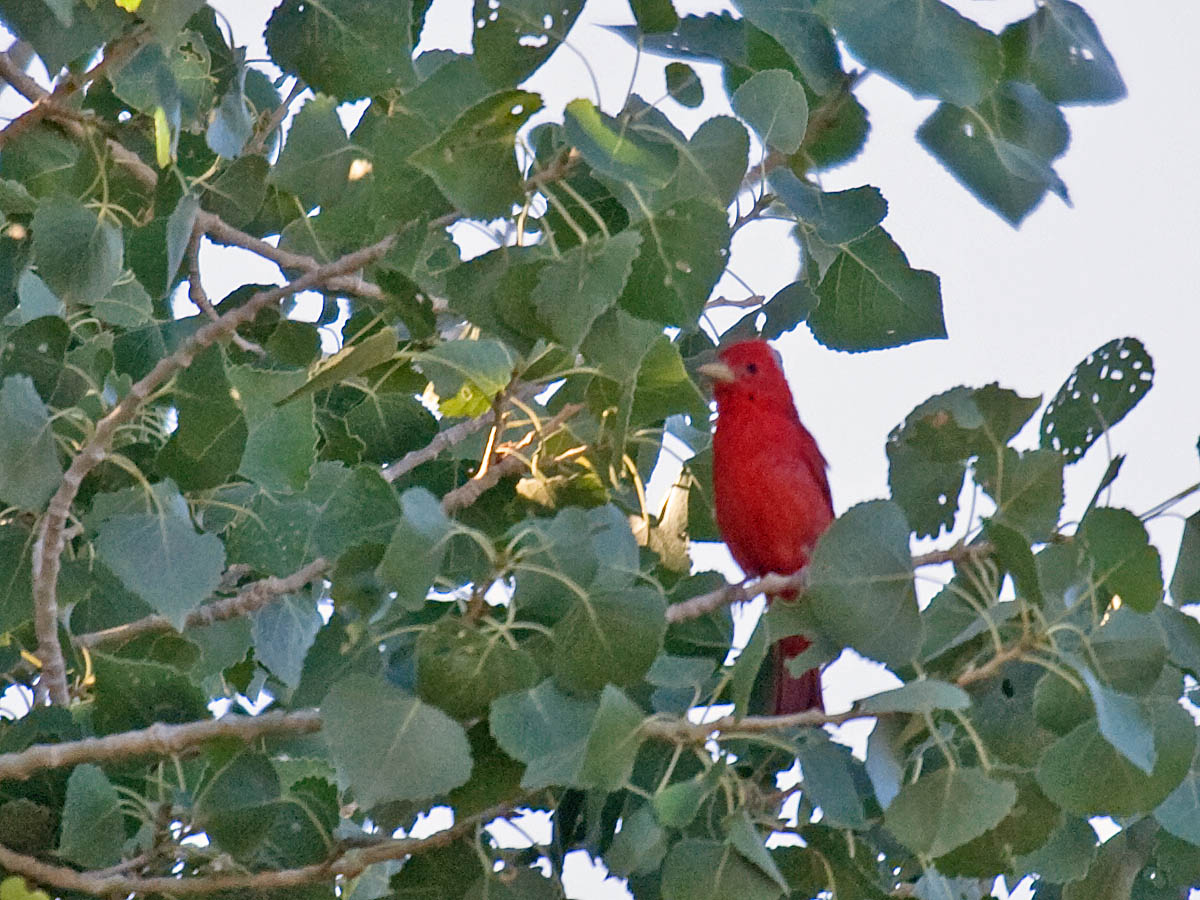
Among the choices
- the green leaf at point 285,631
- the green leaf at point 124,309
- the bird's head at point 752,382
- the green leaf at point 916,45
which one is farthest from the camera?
the bird's head at point 752,382

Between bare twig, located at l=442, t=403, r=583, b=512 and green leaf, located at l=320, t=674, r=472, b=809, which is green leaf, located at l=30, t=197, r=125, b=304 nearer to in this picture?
bare twig, located at l=442, t=403, r=583, b=512

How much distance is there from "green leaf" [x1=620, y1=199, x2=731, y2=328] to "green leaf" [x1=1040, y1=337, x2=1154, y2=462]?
60 centimetres

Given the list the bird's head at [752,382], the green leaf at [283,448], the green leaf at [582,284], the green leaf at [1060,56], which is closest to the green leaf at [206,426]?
the green leaf at [283,448]

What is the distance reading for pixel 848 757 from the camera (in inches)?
92.5

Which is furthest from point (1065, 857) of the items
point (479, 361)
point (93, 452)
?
point (93, 452)

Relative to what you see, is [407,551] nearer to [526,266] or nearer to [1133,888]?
[526,266]

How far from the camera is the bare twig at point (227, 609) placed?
263cm

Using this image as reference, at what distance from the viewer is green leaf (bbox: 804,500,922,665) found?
2104 millimetres

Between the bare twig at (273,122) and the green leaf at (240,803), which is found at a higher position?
the bare twig at (273,122)

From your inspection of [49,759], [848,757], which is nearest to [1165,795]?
[848,757]

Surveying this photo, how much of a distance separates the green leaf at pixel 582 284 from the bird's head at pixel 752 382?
2328 millimetres

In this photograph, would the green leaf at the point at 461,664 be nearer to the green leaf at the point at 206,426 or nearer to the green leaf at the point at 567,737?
the green leaf at the point at 567,737

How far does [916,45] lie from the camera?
6.75 feet

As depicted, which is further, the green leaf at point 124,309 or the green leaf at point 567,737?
the green leaf at point 124,309
